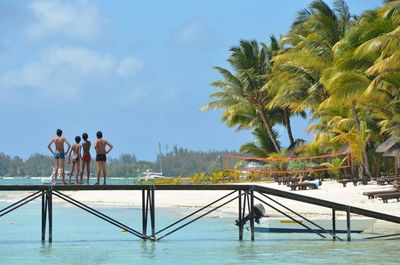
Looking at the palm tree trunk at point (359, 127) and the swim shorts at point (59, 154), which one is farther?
the palm tree trunk at point (359, 127)

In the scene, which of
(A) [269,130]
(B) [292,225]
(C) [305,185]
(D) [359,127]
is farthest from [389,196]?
(A) [269,130]

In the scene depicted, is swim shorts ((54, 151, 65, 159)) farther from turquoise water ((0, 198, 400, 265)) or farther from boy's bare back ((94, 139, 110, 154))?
turquoise water ((0, 198, 400, 265))

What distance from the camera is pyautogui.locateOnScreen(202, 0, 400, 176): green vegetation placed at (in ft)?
99.2

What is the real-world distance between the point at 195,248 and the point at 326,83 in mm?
15025

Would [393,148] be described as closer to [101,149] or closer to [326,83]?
[326,83]

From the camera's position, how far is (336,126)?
123 ft

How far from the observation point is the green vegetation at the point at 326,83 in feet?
99.2

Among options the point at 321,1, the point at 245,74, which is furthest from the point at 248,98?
the point at 321,1

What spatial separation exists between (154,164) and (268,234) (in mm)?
166625

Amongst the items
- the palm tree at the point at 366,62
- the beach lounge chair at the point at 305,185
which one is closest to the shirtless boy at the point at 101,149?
the palm tree at the point at 366,62

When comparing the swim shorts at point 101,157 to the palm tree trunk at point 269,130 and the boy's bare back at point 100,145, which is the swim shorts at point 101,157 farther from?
the palm tree trunk at point 269,130

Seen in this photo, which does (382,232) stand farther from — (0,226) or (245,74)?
(245,74)

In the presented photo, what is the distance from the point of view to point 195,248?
69.8ft

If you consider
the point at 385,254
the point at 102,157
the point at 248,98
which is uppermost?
the point at 248,98
